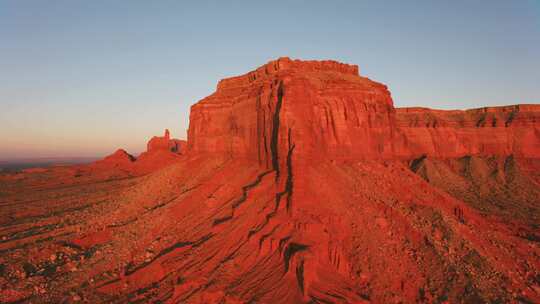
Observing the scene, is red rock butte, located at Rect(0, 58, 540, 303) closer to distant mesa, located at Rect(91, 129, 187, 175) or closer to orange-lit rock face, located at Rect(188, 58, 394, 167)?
orange-lit rock face, located at Rect(188, 58, 394, 167)

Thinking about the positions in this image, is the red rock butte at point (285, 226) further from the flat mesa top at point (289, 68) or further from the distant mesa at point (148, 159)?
the distant mesa at point (148, 159)

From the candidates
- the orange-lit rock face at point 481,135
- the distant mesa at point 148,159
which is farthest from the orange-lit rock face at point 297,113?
the distant mesa at point 148,159

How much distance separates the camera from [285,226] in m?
16.3

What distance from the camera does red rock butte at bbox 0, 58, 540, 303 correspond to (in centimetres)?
1464

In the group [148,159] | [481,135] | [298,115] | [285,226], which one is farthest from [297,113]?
[148,159]

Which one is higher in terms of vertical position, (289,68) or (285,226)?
(289,68)

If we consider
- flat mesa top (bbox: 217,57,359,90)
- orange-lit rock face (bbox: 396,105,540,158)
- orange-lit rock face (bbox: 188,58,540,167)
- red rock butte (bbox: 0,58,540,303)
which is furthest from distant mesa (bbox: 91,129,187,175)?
orange-lit rock face (bbox: 396,105,540,158)

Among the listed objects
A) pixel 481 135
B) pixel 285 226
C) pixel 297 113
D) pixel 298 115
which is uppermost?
pixel 297 113

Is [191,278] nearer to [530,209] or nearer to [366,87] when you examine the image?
[366,87]

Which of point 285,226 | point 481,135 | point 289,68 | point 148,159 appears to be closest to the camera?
point 285,226

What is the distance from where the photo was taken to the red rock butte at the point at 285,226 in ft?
48.0

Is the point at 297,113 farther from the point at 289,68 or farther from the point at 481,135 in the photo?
the point at 481,135

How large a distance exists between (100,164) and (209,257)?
7926cm

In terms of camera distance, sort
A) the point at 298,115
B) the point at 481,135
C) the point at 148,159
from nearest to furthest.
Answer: the point at 298,115 < the point at 481,135 < the point at 148,159
